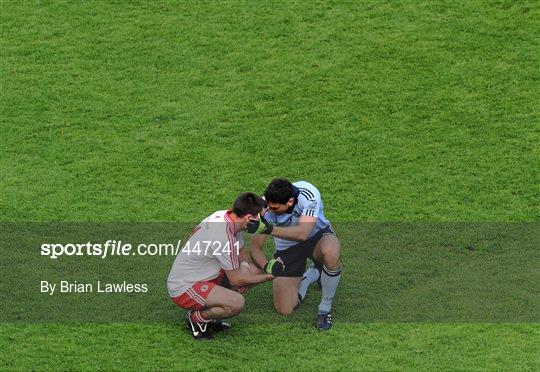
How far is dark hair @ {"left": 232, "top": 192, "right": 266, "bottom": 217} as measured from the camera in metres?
10.6

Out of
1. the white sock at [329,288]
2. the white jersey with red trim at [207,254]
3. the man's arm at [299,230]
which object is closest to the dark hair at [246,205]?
the white jersey with red trim at [207,254]

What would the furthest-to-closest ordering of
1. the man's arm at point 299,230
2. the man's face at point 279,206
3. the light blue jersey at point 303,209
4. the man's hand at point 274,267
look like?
the light blue jersey at point 303,209 → the man's arm at point 299,230 → the man's face at point 279,206 → the man's hand at point 274,267

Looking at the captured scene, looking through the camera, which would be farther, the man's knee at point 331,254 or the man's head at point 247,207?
the man's knee at point 331,254

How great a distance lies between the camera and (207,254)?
1070 cm

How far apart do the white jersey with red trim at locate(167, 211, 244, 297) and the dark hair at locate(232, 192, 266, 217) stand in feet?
0.40

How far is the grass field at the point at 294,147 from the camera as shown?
10.9 metres

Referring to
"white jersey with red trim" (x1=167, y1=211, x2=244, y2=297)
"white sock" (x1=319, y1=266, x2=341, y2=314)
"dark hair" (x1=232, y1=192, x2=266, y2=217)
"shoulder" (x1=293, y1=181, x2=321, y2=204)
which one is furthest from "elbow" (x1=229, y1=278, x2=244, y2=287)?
"shoulder" (x1=293, y1=181, x2=321, y2=204)

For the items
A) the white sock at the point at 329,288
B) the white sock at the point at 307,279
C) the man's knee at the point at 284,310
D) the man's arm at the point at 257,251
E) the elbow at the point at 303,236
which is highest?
the elbow at the point at 303,236

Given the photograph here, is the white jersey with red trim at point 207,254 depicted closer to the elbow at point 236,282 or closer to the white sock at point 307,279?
the elbow at point 236,282

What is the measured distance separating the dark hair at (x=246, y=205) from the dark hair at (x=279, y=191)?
275 millimetres

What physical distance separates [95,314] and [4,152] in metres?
3.98

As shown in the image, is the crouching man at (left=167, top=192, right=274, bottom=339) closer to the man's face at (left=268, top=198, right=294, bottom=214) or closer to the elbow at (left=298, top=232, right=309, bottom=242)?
the man's face at (left=268, top=198, right=294, bottom=214)

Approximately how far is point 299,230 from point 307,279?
86 cm

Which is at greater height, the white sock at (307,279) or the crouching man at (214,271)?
the crouching man at (214,271)
